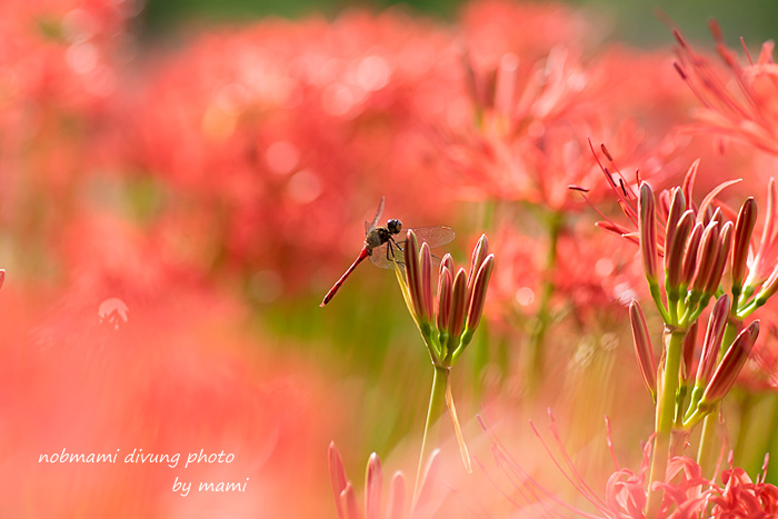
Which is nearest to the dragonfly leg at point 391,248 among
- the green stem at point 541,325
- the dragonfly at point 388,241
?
the dragonfly at point 388,241

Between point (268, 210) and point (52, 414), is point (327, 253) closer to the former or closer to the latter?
point (268, 210)

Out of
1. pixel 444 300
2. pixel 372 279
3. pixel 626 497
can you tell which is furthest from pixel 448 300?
pixel 372 279

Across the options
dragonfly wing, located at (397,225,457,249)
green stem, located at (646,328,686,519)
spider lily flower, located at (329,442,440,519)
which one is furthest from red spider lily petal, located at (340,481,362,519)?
dragonfly wing, located at (397,225,457,249)

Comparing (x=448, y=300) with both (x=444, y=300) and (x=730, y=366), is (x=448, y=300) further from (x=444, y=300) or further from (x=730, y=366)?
(x=730, y=366)

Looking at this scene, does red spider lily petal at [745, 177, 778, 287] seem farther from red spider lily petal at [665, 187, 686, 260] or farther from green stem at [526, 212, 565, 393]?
green stem at [526, 212, 565, 393]

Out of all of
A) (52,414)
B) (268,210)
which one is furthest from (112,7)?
(52,414)
